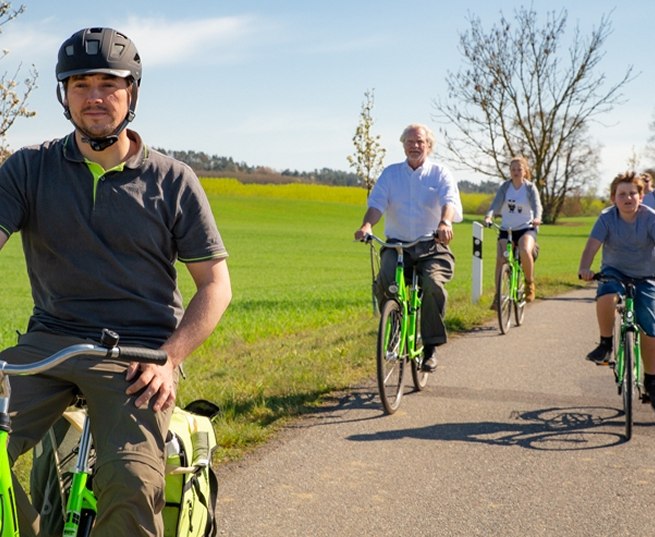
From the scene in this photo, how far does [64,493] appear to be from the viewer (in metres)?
3.37

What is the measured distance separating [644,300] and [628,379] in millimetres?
741

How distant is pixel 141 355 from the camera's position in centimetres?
269

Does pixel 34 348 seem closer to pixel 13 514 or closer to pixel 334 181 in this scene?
pixel 13 514

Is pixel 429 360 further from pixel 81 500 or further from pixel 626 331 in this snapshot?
pixel 81 500

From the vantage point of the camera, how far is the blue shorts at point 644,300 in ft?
23.9

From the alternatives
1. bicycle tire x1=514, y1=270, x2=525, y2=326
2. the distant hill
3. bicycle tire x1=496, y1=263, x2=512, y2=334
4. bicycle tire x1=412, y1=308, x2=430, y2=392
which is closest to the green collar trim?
bicycle tire x1=412, y1=308, x2=430, y2=392

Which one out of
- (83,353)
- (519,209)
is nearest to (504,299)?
(519,209)

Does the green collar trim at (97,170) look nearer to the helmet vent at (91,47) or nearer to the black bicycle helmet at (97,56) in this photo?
the black bicycle helmet at (97,56)

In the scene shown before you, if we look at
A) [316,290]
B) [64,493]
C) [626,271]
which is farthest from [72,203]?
[316,290]

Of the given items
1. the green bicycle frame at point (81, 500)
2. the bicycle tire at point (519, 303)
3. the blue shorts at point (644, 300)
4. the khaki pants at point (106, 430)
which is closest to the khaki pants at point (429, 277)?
the blue shorts at point (644, 300)

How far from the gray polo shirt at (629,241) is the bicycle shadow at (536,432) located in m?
1.13

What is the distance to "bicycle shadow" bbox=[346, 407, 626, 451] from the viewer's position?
6.62 meters

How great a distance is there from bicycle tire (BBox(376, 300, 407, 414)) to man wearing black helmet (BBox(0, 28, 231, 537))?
4.08 meters

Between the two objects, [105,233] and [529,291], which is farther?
[529,291]
